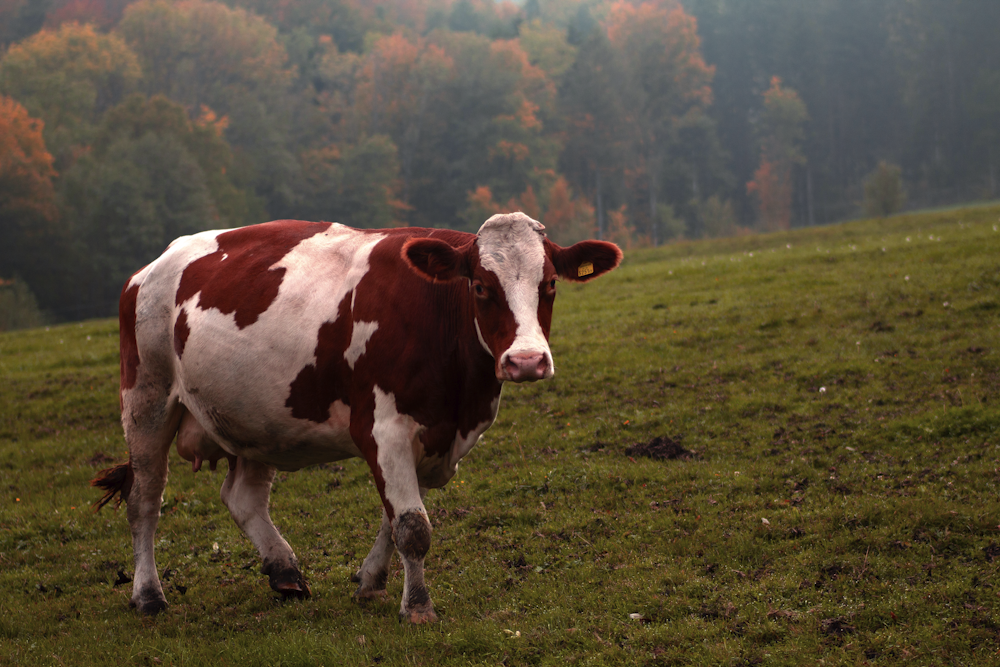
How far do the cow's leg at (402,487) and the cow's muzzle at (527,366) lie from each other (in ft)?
3.87

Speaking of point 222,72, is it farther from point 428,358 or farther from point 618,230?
point 428,358

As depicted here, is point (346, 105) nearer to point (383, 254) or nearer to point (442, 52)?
point (442, 52)

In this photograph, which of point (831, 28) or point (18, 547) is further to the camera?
point (831, 28)

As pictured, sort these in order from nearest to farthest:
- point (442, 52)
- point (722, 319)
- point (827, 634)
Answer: point (827, 634) → point (722, 319) → point (442, 52)

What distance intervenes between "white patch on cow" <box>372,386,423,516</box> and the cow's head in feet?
2.75

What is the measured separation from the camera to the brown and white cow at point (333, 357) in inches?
236

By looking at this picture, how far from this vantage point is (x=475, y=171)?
92875 millimetres

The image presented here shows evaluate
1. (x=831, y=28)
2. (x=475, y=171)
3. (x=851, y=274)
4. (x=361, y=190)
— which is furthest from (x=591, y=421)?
(x=831, y=28)

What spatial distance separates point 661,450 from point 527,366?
529cm

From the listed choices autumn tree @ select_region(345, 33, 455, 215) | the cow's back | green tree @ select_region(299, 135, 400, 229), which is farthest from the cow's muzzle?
autumn tree @ select_region(345, 33, 455, 215)

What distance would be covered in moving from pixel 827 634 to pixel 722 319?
34.9 feet

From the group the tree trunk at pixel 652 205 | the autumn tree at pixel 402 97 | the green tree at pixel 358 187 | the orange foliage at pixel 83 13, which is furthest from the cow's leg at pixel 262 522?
the orange foliage at pixel 83 13

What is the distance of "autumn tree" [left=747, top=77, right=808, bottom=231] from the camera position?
105m

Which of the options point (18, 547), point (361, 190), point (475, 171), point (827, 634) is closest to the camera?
point (827, 634)
